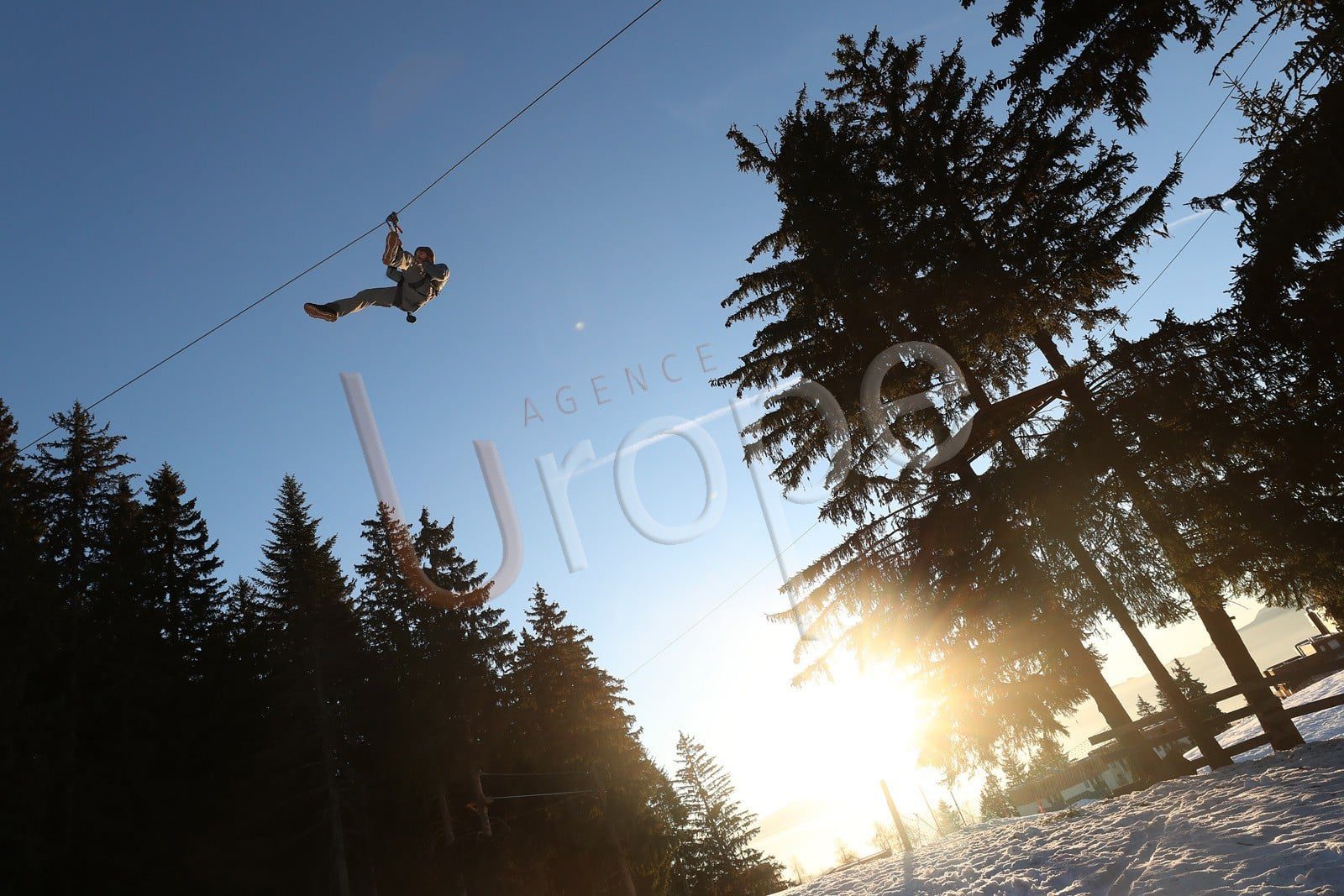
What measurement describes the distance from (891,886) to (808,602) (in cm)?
498

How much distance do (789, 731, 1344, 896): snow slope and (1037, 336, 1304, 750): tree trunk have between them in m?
0.48

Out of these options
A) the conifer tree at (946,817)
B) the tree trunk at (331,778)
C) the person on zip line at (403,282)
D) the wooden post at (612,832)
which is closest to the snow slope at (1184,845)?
the person on zip line at (403,282)

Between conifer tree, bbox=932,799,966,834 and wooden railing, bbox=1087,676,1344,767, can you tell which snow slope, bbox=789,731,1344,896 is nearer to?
wooden railing, bbox=1087,676,1344,767

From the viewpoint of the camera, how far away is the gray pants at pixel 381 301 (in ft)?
33.3

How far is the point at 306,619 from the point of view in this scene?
22.7 metres

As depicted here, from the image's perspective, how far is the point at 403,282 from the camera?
10633 mm

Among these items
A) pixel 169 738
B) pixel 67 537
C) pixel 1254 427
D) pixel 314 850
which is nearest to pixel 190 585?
pixel 67 537

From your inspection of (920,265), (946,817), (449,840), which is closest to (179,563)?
(449,840)

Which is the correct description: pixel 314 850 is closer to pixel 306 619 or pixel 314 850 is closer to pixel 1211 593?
pixel 306 619

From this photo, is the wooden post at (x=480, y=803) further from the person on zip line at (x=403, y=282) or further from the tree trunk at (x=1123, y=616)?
the tree trunk at (x=1123, y=616)

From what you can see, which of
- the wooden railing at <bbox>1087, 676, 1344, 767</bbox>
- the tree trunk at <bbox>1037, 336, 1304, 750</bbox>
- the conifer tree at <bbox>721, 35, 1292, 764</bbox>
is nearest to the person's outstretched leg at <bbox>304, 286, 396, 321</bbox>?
the conifer tree at <bbox>721, 35, 1292, 764</bbox>

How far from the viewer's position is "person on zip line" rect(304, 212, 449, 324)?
1029 centimetres

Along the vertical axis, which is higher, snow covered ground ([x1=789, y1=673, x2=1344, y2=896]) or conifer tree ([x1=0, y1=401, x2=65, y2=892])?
conifer tree ([x1=0, y1=401, x2=65, y2=892])

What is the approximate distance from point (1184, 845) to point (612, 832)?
24.7 m
